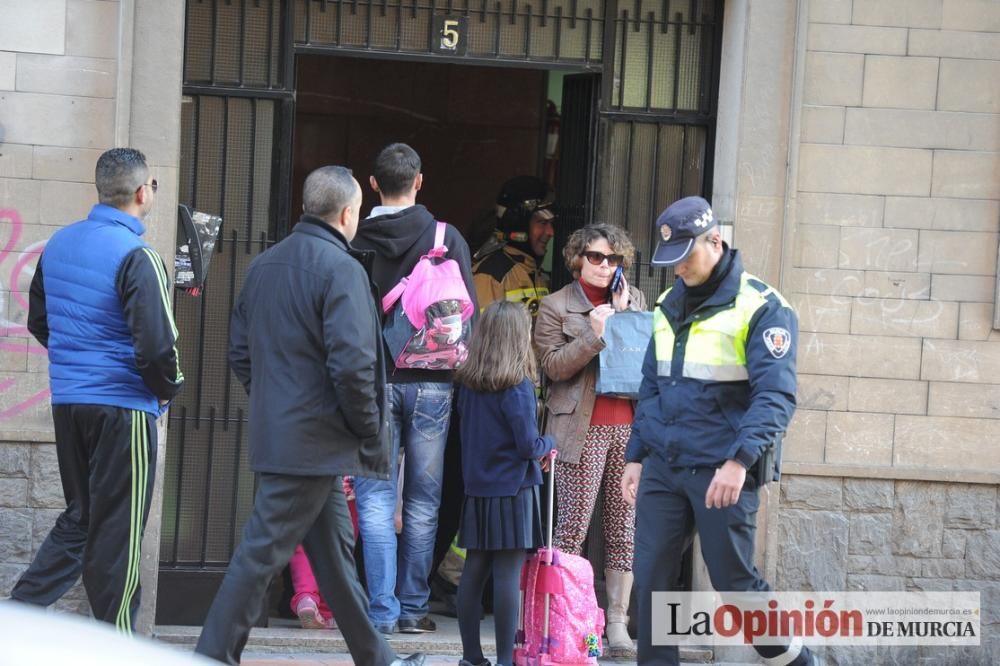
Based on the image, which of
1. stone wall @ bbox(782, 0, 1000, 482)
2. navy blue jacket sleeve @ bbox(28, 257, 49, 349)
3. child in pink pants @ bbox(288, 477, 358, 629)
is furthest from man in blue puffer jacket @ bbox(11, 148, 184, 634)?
stone wall @ bbox(782, 0, 1000, 482)

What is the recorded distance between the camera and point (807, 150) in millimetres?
7516

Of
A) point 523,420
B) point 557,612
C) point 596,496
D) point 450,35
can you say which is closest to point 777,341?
point 523,420

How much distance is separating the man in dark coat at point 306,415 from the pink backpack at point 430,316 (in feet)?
3.50

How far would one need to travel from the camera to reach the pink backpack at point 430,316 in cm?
688

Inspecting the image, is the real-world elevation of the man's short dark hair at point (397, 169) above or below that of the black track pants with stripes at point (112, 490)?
above

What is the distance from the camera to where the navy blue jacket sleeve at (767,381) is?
5551 mm

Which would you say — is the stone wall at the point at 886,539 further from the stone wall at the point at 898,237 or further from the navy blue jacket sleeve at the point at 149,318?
the navy blue jacket sleeve at the point at 149,318

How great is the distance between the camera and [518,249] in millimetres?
8320

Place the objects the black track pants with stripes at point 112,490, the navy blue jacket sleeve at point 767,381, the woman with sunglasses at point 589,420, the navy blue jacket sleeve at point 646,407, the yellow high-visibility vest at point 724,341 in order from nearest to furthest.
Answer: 1. the navy blue jacket sleeve at point 767,381
2. the yellow high-visibility vest at point 724,341
3. the black track pants with stripes at point 112,490
4. the navy blue jacket sleeve at point 646,407
5. the woman with sunglasses at point 589,420

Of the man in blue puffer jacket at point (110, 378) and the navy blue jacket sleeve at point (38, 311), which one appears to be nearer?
the man in blue puffer jacket at point (110, 378)

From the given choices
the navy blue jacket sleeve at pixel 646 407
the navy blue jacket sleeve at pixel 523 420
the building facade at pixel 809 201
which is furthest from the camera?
the building facade at pixel 809 201

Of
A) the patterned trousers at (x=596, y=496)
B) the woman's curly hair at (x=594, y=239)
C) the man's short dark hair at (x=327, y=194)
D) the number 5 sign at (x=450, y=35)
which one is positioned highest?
the number 5 sign at (x=450, y=35)

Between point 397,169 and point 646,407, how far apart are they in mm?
1728

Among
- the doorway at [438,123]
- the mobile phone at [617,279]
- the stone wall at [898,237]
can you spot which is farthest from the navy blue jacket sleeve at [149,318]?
the doorway at [438,123]
